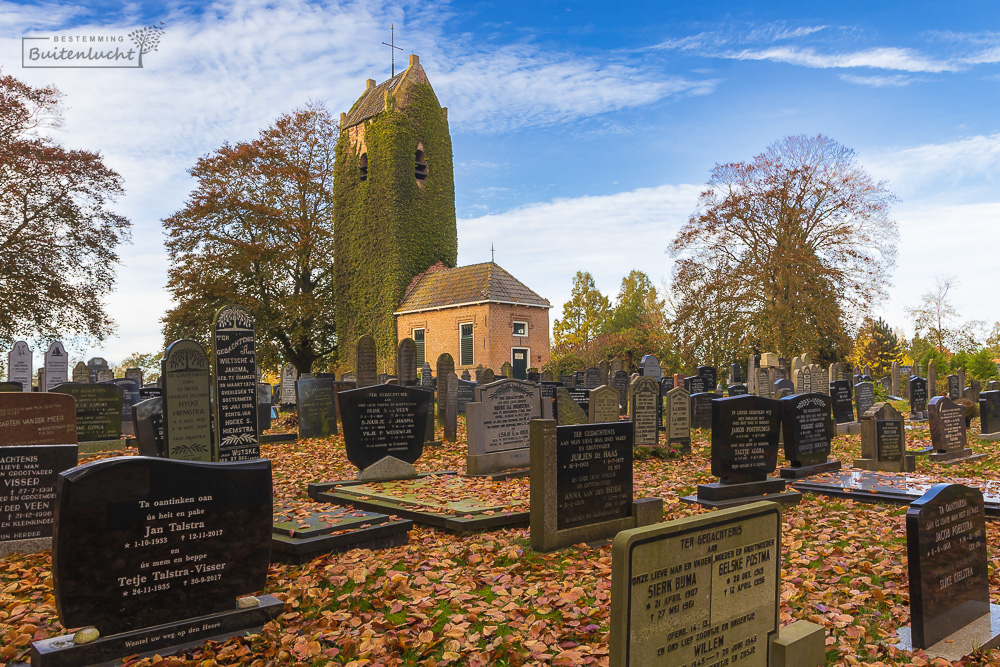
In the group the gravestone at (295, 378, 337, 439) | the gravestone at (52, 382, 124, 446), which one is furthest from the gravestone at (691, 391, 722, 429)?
the gravestone at (52, 382, 124, 446)

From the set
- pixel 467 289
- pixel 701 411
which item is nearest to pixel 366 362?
pixel 701 411

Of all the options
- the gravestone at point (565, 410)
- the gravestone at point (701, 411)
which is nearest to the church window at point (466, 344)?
the gravestone at point (701, 411)

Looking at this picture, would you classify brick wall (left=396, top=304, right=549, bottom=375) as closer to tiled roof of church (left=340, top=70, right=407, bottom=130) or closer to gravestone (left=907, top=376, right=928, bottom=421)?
tiled roof of church (left=340, top=70, right=407, bottom=130)

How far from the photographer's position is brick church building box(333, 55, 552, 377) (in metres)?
34.1

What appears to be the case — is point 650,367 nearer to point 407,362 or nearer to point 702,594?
point 407,362

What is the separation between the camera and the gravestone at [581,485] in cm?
623

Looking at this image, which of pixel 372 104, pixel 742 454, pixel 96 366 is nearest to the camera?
pixel 742 454

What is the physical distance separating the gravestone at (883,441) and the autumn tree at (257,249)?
2681 centimetres

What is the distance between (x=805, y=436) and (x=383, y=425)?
612 cm

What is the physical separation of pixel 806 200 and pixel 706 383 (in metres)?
15.6

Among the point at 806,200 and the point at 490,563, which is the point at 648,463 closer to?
the point at 490,563

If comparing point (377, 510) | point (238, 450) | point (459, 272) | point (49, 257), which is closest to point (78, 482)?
point (377, 510)

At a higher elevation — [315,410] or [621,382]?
[621,382]

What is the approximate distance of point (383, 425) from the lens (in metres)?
9.69
